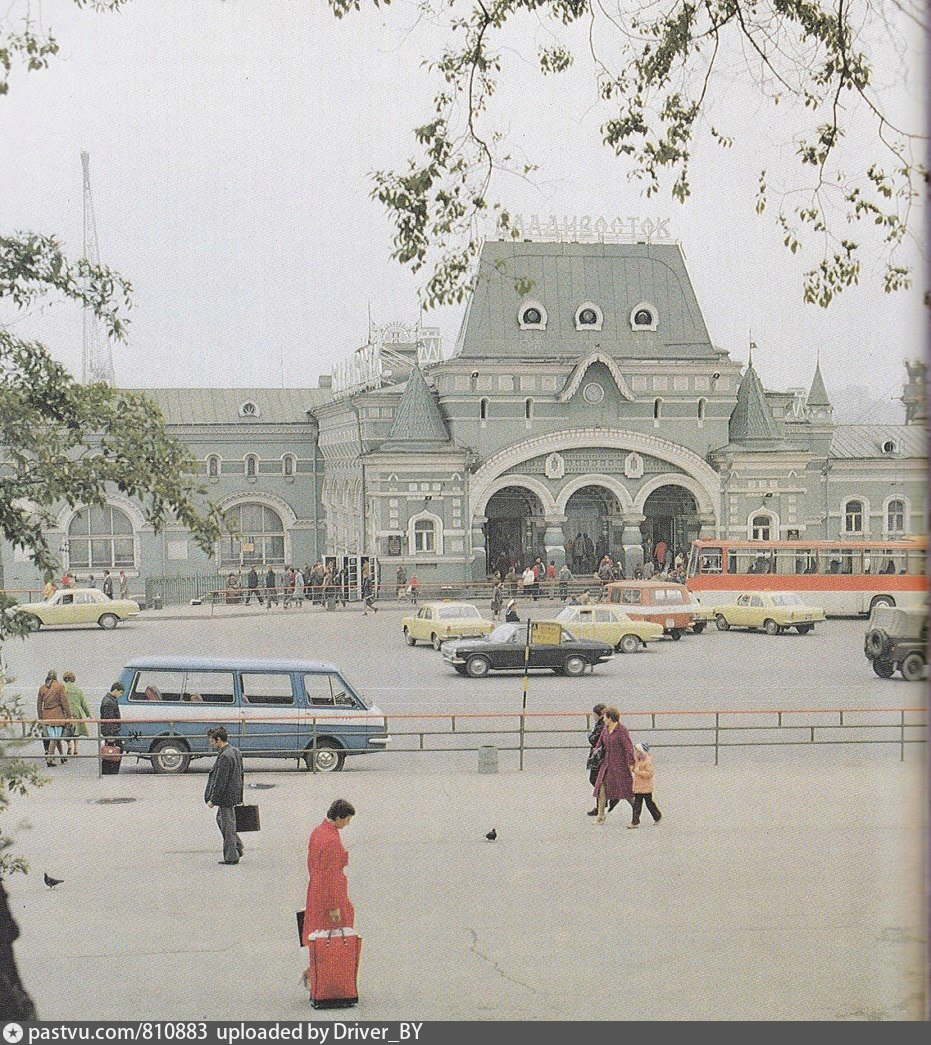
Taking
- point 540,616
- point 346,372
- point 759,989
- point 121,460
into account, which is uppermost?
point 346,372

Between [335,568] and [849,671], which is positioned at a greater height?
[335,568]

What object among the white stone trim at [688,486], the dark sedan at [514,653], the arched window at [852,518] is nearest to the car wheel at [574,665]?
the dark sedan at [514,653]

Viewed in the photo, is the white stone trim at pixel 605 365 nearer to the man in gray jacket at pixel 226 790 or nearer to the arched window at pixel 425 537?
the arched window at pixel 425 537

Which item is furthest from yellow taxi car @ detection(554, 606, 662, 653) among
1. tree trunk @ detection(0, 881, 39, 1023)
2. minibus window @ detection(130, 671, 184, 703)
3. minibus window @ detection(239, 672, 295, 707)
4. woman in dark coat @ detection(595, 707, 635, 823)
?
tree trunk @ detection(0, 881, 39, 1023)

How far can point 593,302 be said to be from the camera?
6438mm

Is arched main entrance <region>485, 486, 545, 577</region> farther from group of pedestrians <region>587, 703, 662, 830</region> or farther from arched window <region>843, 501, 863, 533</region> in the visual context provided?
arched window <region>843, 501, 863, 533</region>

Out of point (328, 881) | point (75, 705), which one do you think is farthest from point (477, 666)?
point (328, 881)

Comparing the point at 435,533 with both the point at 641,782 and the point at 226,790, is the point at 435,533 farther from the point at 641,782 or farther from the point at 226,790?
the point at 226,790

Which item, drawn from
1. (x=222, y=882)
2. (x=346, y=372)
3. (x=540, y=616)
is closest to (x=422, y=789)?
(x=540, y=616)

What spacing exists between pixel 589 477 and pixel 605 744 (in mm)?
1381

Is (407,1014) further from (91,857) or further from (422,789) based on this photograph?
(422,789)

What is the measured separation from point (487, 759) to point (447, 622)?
0.89m

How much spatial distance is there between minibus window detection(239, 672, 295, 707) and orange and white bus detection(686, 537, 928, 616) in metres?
1.97

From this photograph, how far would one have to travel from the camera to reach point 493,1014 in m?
4.10
